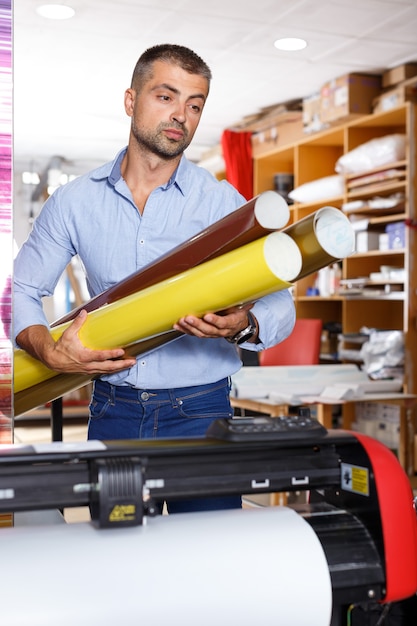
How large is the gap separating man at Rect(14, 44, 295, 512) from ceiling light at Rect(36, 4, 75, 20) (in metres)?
2.98

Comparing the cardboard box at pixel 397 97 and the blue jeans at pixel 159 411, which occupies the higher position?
the cardboard box at pixel 397 97

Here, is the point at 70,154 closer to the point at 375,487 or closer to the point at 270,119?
the point at 270,119

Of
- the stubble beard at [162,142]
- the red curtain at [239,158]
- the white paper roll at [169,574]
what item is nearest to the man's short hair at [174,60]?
the stubble beard at [162,142]

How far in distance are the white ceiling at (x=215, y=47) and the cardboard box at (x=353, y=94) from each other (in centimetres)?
10

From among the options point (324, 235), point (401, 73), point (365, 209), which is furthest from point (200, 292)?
point (401, 73)

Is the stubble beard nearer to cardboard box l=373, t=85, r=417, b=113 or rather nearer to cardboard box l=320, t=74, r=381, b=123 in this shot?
cardboard box l=373, t=85, r=417, b=113

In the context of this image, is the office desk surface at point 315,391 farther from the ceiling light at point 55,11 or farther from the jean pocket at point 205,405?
the ceiling light at point 55,11

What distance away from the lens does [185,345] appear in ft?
5.57

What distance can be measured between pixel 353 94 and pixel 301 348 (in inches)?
76.6

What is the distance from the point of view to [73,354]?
140 centimetres

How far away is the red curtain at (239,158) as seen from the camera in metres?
7.30

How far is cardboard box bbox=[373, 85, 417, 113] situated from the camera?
5309 millimetres

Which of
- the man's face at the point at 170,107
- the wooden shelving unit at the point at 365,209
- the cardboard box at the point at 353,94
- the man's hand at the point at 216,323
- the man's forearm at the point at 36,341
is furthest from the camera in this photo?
the cardboard box at the point at 353,94

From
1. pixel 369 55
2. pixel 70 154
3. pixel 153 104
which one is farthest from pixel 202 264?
pixel 70 154
